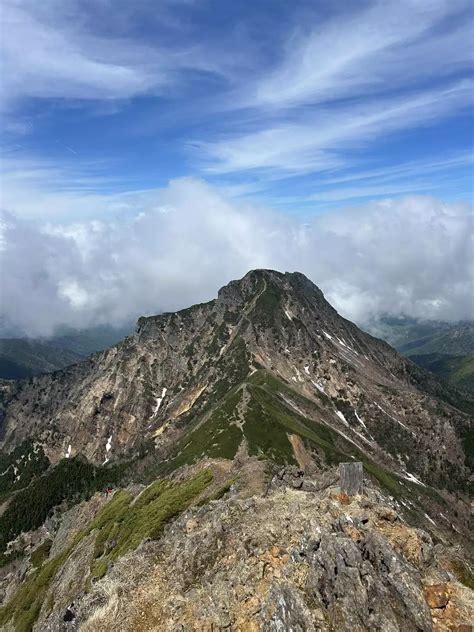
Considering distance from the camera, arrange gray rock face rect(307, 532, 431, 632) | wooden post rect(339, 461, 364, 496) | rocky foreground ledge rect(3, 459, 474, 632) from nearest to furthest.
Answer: gray rock face rect(307, 532, 431, 632)
rocky foreground ledge rect(3, 459, 474, 632)
wooden post rect(339, 461, 364, 496)

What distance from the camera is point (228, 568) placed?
49562 mm

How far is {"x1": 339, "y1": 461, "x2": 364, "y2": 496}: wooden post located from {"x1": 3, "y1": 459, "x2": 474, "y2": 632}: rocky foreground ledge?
170 centimetres

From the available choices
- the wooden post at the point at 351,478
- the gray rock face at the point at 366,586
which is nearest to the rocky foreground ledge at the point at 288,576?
the gray rock face at the point at 366,586

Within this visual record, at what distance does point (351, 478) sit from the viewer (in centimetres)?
6009

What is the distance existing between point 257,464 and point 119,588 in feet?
144

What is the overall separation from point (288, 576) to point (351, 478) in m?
17.9

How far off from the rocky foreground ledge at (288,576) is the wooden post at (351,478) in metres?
1.70

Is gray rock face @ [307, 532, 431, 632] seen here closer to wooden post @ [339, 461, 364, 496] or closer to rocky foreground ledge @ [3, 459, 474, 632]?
rocky foreground ledge @ [3, 459, 474, 632]

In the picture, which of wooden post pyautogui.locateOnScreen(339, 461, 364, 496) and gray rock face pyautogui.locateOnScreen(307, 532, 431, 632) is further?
wooden post pyautogui.locateOnScreen(339, 461, 364, 496)

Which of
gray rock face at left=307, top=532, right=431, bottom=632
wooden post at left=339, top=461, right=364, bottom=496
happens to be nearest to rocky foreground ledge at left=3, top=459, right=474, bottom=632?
gray rock face at left=307, top=532, right=431, bottom=632

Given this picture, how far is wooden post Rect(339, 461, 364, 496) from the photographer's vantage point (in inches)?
2346

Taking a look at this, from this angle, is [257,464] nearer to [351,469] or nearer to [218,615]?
[351,469]

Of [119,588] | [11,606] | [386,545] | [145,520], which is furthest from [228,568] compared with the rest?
[11,606]

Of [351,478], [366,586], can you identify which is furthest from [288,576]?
[351,478]
